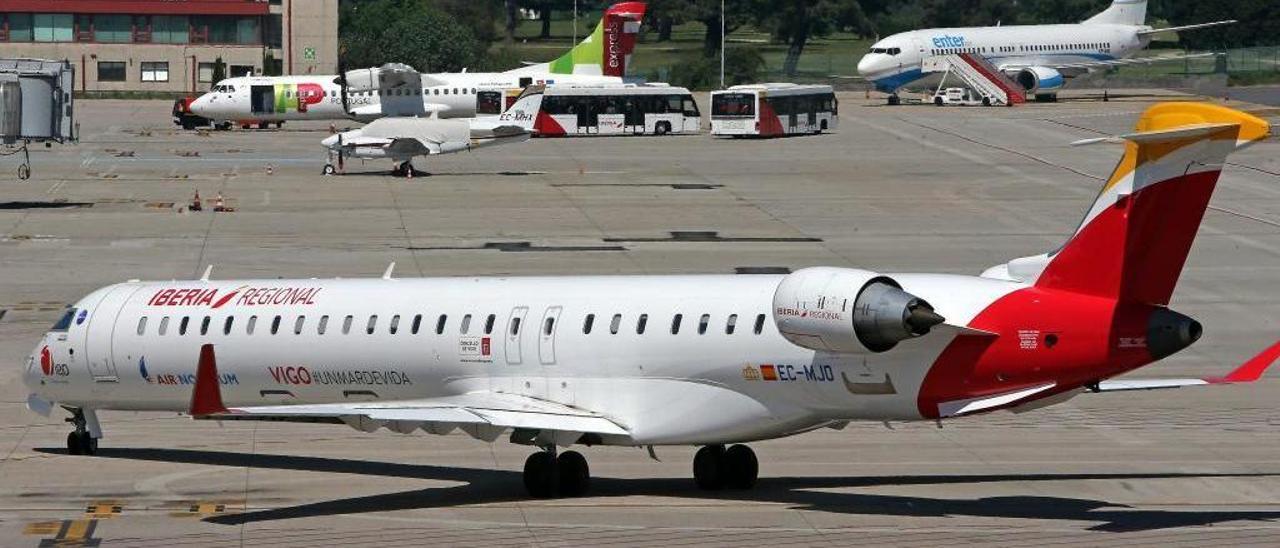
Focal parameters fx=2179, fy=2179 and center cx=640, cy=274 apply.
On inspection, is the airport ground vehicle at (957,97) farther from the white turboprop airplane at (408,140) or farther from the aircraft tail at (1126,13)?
the white turboprop airplane at (408,140)

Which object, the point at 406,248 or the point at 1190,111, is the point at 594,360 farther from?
the point at 406,248

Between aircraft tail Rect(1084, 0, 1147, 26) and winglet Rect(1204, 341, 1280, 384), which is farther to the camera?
aircraft tail Rect(1084, 0, 1147, 26)

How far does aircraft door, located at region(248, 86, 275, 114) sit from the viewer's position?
108562mm

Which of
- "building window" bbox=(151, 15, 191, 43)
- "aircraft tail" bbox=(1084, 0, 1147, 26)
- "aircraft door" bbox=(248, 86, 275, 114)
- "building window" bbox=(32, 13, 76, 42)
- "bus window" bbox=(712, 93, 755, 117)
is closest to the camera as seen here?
"bus window" bbox=(712, 93, 755, 117)

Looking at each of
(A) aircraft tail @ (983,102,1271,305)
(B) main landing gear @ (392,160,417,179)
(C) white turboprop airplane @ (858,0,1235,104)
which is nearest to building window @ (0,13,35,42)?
(C) white turboprop airplane @ (858,0,1235,104)

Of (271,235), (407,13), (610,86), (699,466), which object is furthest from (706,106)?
(699,466)

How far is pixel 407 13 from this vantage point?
549 ft

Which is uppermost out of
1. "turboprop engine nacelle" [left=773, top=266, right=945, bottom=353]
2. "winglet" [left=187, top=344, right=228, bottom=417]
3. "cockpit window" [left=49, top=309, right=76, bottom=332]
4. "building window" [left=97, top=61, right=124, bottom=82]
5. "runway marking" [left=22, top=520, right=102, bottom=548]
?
"turboprop engine nacelle" [left=773, top=266, right=945, bottom=353]

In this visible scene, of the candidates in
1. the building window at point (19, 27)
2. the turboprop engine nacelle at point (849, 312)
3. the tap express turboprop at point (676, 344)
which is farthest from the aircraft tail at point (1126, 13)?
the turboprop engine nacelle at point (849, 312)

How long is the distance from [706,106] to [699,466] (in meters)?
105

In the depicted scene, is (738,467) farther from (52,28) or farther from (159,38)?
(52,28)

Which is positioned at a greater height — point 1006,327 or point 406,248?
point 1006,327

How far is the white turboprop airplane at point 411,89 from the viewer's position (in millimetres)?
104938

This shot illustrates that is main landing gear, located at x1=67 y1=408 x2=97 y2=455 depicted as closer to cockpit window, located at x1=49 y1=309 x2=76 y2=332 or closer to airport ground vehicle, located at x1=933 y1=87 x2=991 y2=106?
cockpit window, located at x1=49 y1=309 x2=76 y2=332
